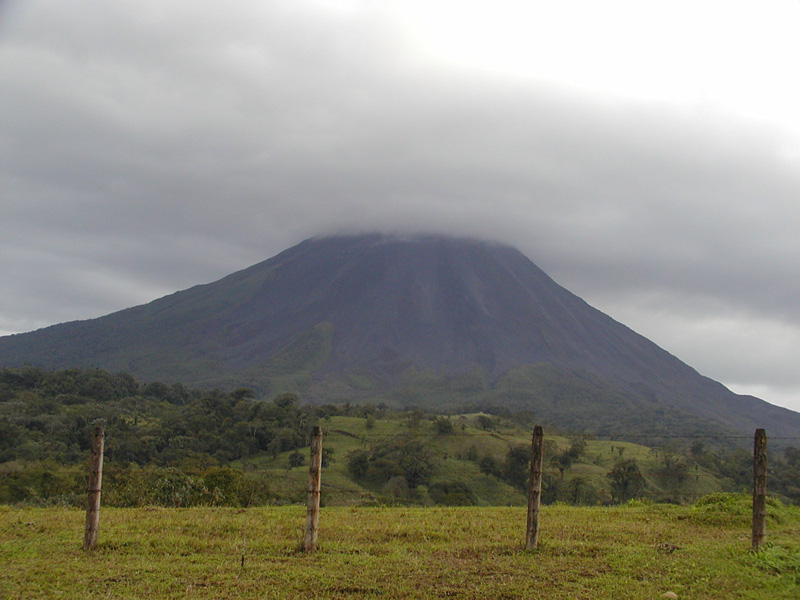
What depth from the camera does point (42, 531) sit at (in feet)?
34.0

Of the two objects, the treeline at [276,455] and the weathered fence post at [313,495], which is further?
the treeline at [276,455]

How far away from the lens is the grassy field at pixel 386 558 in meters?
7.72

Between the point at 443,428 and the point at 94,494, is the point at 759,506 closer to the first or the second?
the point at 94,494

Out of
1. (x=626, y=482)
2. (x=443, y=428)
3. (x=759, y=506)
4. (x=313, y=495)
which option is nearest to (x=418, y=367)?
(x=443, y=428)

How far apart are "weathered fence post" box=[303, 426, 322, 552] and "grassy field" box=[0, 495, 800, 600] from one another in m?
0.22

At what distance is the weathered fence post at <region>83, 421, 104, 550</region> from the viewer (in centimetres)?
918

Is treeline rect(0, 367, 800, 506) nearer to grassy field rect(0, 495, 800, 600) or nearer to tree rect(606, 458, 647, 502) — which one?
tree rect(606, 458, 647, 502)

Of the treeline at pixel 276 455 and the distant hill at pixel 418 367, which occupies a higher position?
the distant hill at pixel 418 367

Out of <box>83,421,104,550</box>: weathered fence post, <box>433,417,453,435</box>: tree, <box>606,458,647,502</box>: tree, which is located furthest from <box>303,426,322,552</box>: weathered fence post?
<box>433,417,453,435</box>: tree

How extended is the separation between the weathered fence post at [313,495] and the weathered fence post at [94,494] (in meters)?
2.82

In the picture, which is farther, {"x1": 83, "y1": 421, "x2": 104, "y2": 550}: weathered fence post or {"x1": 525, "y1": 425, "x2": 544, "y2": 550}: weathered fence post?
{"x1": 525, "y1": 425, "x2": 544, "y2": 550}: weathered fence post

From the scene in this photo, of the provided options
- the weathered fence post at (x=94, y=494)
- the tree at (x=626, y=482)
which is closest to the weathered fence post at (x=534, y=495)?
the weathered fence post at (x=94, y=494)

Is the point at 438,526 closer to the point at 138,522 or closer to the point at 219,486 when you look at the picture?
the point at 138,522

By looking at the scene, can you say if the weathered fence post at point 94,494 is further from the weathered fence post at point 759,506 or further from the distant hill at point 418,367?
the distant hill at point 418,367
